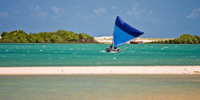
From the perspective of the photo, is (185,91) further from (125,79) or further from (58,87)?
(58,87)

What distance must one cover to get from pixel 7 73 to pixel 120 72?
907 cm

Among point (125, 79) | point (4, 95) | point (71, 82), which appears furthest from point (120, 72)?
point (4, 95)

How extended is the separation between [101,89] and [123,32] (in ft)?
151

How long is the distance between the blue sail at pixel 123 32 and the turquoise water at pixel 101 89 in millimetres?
40168

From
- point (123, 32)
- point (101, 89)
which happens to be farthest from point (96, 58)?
point (101, 89)

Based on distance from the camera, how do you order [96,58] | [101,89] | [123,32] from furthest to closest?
[123,32]
[96,58]
[101,89]

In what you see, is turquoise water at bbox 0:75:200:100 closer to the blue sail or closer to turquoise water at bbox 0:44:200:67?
turquoise water at bbox 0:44:200:67

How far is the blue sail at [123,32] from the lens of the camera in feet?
200

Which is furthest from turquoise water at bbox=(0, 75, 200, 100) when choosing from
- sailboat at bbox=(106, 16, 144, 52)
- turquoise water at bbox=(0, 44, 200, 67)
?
sailboat at bbox=(106, 16, 144, 52)

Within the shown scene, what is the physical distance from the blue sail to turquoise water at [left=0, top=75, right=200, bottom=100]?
40.2 metres

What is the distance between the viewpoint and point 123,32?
62219 millimetres

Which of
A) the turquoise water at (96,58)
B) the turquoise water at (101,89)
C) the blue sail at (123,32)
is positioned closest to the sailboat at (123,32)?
the blue sail at (123,32)

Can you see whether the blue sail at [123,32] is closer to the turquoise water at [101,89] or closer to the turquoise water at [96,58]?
the turquoise water at [96,58]

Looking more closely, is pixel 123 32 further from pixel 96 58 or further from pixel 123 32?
pixel 96 58
